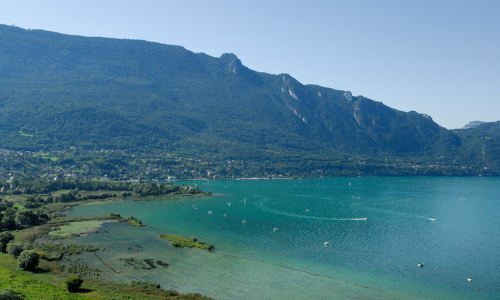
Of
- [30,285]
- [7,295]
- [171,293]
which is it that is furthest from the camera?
[171,293]

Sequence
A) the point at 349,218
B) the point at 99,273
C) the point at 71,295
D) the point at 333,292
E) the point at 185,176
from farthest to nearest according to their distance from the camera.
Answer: the point at 185,176, the point at 349,218, the point at 99,273, the point at 333,292, the point at 71,295

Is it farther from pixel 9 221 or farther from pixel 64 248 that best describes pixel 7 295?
pixel 9 221

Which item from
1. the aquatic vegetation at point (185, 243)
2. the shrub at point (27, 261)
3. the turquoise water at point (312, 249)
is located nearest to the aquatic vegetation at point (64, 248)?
the turquoise water at point (312, 249)

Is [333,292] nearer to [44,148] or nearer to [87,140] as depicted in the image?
[44,148]

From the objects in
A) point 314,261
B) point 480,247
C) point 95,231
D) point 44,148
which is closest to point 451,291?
point 314,261

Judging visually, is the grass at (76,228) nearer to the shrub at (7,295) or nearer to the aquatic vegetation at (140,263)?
the aquatic vegetation at (140,263)

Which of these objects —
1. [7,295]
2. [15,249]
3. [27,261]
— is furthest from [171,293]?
[15,249]

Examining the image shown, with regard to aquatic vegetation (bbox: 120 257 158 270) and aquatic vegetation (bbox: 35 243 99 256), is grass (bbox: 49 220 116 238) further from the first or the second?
aquatic vegetation (bbox: 120 257 158 270)
